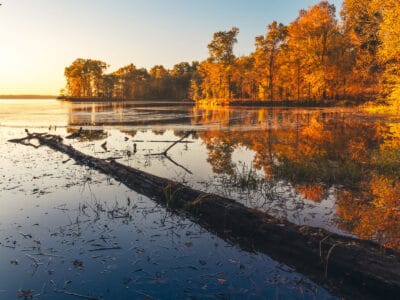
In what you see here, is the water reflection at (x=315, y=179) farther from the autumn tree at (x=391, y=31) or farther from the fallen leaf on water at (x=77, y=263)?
the autumn tree at (x=391, y=31)

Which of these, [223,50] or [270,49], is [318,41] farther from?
[223,50]

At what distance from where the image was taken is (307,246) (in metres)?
6.16

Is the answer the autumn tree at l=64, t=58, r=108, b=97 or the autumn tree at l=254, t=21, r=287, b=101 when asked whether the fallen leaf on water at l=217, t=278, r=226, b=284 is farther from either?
the autumn tree at l=64, t=58, r=108, b=97

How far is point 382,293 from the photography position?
5.03 meters

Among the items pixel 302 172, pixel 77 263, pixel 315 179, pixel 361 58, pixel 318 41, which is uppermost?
pixel 318 41

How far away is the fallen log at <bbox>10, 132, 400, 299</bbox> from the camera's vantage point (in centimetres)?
516

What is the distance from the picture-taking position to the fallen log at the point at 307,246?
16.9 feet

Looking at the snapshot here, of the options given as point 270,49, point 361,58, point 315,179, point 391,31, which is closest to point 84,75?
point 270,49

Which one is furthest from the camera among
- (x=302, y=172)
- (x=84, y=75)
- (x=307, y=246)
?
(x=84, y=75)

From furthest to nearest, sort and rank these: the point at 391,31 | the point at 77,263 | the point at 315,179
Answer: the point at 391,31 < the point at 315,179 < the point at 77,263

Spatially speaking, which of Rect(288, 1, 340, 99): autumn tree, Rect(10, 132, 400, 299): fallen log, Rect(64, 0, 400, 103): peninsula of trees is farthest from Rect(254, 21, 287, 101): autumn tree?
Rect(10, 132, 400, 299): fallen log

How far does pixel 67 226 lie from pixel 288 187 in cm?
689

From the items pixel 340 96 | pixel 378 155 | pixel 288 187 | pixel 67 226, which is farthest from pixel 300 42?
pixel 67 226

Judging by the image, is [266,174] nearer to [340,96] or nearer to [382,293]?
[382,293]
